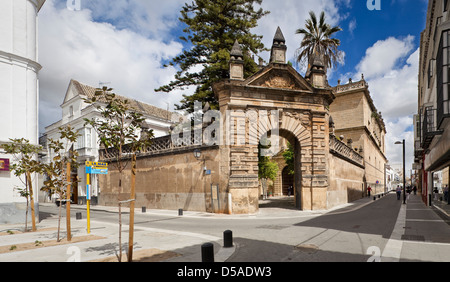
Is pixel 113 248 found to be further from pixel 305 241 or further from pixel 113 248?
pixel 305 241

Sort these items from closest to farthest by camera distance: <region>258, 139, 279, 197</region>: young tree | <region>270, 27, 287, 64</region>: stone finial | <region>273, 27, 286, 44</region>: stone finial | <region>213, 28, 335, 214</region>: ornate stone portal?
<region>213, 28, 335, 214</region>: ornate stone portal → <region>270, 27, 287, 64</region>: stone finial → <region>273, 27, 286, 44</region>: stone finial → <region>258, 139, 279, 197</region>: young tree

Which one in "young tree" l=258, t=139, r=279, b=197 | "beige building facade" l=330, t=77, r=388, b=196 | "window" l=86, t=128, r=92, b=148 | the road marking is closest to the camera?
the road marking

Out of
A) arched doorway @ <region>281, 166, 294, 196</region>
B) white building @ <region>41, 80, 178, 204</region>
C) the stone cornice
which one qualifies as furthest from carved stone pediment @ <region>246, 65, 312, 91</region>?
arched doorway @ <region>281, 166, 294, 196</region>

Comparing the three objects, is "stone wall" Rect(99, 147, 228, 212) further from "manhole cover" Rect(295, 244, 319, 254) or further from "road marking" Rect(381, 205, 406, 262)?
"road marking" Rect(381, 205, 406, 262)

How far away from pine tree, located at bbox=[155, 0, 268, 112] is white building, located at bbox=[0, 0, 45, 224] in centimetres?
1098

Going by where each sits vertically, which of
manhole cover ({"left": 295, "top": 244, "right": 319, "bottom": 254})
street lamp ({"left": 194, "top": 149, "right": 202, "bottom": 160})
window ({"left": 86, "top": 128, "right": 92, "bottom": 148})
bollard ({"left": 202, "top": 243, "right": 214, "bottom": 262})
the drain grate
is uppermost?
window ({"left": 86, "top": 128, "right": 92, "bottom": 148})

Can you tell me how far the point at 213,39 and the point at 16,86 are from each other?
48.8ft

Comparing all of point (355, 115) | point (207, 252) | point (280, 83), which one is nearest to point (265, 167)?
point (280, 83)

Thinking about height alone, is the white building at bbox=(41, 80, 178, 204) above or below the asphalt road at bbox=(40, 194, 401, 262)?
above

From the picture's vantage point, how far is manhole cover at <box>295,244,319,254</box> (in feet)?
25.5

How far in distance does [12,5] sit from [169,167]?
1261 centimetres
